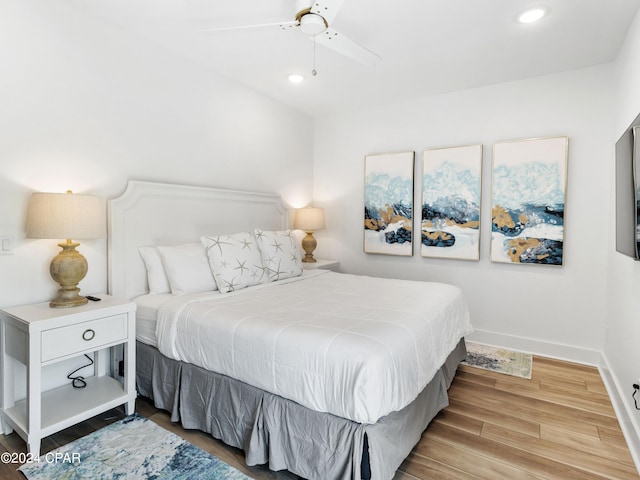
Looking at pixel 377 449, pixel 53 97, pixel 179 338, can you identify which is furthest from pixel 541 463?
pixel 53 97

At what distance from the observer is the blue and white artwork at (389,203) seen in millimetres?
3975

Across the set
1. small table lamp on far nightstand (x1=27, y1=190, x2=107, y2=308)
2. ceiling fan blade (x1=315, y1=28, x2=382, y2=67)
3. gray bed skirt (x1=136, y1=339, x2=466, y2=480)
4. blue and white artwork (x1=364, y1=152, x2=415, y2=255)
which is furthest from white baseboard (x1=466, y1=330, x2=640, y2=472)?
small table lamp on far nightstand (x1=27, y1=190, x2=107, y2=308)

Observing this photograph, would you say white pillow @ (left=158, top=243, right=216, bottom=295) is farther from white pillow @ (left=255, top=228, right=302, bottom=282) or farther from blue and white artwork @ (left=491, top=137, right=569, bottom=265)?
blue and white artwork @ (left=491, top=137, right=569, bottom=265)

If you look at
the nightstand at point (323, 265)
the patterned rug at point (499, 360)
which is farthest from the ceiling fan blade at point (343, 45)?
the patterned rug at point (499, 360)

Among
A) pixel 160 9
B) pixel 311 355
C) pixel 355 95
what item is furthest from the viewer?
pixel 355 95

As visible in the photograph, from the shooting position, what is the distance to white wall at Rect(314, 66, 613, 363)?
10.1 ft

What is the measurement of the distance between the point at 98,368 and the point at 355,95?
3405mm

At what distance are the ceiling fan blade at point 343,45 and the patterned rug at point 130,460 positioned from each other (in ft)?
7.91

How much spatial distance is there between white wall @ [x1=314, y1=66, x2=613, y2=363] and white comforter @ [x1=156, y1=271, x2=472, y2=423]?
112cm

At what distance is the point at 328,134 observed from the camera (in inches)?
181

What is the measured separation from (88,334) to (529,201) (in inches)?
142

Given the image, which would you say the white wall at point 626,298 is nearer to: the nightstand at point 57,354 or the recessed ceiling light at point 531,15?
the recessed ceiling light at point 531,15

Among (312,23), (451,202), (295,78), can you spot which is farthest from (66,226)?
(451,202)

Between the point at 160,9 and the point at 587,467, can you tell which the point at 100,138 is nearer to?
the point at 160,9
